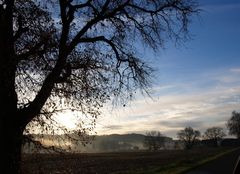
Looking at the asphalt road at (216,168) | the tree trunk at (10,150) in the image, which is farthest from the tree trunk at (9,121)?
the asphalt road at (216,168)

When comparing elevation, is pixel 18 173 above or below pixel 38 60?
below

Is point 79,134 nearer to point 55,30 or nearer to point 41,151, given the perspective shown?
point 41,151

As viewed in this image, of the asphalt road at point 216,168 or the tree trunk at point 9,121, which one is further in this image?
the asphalt road at point 216,168

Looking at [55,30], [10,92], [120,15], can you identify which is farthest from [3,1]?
[120,15]

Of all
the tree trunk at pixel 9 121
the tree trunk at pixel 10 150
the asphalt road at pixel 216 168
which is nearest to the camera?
the tree trunk at pixel 9 121

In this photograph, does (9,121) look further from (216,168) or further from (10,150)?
(216,168)

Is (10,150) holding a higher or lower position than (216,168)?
higher

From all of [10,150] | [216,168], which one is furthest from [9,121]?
[216,168]

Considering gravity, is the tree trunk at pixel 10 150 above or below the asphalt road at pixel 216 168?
above

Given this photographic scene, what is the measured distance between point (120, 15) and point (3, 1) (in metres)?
3.92

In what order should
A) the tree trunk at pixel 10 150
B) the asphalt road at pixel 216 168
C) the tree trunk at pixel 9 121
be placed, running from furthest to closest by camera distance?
the asphalt road at pixel 216 168 < the tree trunk at pixel 10 150 < the tree trunk at pixel 9 121

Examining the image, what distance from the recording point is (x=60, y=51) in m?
13.4

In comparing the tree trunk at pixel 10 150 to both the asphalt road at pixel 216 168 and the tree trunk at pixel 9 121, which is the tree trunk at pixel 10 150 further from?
the asphalt road at pixel 216 168

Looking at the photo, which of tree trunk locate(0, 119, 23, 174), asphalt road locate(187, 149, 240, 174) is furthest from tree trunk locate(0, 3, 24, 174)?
asphalt road locate(187, 149, 240, 174)
